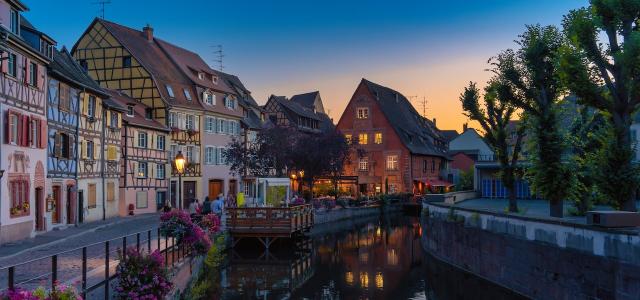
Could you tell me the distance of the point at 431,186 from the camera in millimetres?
69312

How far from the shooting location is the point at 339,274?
84.6 feet

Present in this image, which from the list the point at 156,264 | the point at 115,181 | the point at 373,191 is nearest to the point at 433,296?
the point at 156,264

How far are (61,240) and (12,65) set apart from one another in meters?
7.03

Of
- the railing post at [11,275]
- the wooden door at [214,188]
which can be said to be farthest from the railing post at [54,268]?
the wooden door at [214,188]

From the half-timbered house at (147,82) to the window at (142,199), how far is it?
3116mm

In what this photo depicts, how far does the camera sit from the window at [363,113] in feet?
232

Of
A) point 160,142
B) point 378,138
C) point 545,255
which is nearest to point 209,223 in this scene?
point 545,255

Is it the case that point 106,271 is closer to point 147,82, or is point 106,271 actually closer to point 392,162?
point 147,82

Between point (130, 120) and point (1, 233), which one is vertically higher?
point (130, 120)

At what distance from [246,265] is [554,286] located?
47.9ft

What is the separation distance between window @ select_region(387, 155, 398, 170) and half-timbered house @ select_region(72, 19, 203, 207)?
25510mm

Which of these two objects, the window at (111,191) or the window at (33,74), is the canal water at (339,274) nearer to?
the window at (111,191)

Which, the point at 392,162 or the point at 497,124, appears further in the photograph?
the point at 392,162

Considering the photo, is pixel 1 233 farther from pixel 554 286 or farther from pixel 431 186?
pixel 431 186
